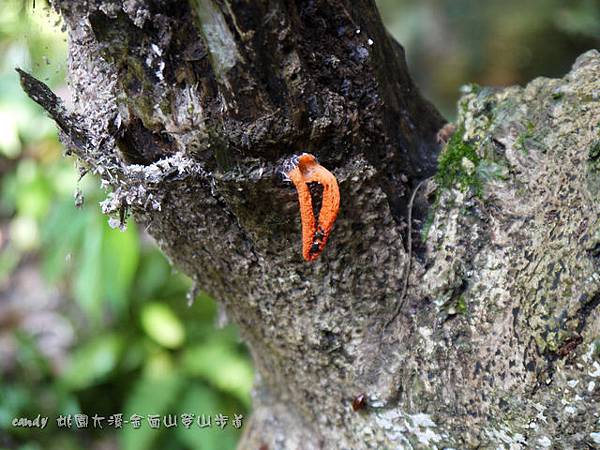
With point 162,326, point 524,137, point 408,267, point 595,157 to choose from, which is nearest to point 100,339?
point 162,326

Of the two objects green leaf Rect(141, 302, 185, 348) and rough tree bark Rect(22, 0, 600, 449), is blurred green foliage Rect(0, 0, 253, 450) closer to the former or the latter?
green leaf Rect(141, 302, 185, 348)

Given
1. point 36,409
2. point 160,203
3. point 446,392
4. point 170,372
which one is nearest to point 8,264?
point 36,409

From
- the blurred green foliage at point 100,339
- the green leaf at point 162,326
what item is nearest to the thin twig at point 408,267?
the blurred green foliage at point 100,339

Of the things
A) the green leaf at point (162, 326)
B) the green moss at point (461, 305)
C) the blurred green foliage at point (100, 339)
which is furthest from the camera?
the green leaf at point (162, 326)

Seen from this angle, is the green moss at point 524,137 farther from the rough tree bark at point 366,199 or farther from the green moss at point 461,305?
the green moss at point 461,305

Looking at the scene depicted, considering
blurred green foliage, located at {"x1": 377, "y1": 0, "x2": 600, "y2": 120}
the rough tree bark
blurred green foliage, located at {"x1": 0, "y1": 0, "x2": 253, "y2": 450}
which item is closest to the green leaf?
blurred green foliage, located at {"x1": 0, "y1": 0, "x2": 253, "y2": 450}

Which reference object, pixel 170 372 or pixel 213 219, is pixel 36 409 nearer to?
pixel 170 372
